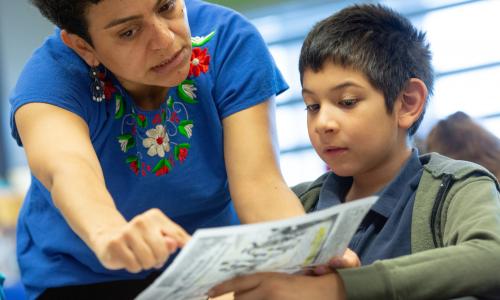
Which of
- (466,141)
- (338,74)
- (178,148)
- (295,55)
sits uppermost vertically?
(338,74)

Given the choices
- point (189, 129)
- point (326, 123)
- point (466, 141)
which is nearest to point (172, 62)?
point (189, 129)

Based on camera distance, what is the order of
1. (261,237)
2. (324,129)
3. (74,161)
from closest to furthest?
(261,237), (74,161), (324,129)

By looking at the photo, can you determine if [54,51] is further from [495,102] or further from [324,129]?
[495,102]

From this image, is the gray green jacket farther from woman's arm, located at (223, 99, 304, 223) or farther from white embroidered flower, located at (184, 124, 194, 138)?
white embroidered flower, located at (184, 124, 194, 138)

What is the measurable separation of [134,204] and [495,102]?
4118 mm

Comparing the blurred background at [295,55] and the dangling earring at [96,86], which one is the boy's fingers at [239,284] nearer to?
the dangling earring at [96,86]

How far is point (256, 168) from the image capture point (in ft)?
4.08

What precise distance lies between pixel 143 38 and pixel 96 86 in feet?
0.51

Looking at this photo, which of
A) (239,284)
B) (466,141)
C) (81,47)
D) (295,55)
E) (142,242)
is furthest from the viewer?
(295,55)

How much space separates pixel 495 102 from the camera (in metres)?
5.04

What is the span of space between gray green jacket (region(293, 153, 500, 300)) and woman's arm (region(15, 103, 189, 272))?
277 mm

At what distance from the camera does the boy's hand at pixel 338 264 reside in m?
1.04

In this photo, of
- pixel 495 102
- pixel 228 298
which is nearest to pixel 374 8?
pixel 228 298

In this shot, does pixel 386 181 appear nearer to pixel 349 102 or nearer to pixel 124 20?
pixel 349 102
